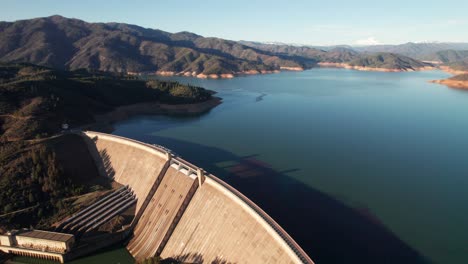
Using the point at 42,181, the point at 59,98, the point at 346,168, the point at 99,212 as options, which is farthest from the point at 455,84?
the point at 42,181

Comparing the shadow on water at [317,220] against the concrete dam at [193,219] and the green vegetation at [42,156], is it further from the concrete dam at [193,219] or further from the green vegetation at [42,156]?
the green vegetation at [42,156]

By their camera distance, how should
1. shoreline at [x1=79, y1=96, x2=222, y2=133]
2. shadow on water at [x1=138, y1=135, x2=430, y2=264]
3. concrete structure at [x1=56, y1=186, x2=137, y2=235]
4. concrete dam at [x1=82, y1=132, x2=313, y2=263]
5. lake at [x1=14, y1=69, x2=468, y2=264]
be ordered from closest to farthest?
concrete dam at [x1=82, y1=132, x2=313, y2=263], shadow on water at [x1=138, y1=135, x2=430, y2=264], lake at [x1=14, y1=69, x2=468, y2=264], concrete structure at [x1=56, y1=186, x2=137, y2=235], shoreline at [x1=79, y1=96, x2=222, y2=133]

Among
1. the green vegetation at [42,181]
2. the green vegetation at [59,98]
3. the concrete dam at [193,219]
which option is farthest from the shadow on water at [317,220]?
the green vegetation at [59,98]

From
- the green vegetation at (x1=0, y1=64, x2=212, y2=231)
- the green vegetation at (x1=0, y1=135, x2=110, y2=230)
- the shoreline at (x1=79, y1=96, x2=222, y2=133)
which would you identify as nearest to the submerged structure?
the green vegetation at (x1=0, y1=135, x2=110, y2=230)

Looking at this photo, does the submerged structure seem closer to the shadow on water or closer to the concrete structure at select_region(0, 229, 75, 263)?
the concrete structure at select_region(0, 229, 75, 263)

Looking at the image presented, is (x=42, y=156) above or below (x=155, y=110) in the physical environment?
above

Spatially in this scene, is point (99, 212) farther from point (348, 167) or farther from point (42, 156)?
point (348, 167)

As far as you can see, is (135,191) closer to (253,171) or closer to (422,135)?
(253,171)
